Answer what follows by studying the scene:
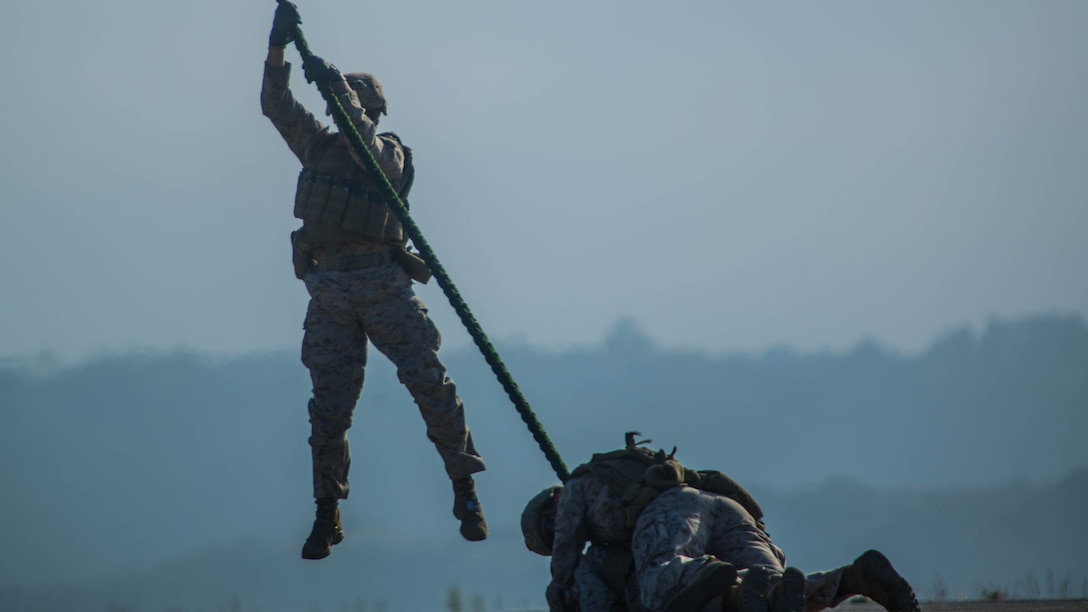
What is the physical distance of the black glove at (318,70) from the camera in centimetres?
1041

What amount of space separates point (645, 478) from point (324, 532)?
11.6ft

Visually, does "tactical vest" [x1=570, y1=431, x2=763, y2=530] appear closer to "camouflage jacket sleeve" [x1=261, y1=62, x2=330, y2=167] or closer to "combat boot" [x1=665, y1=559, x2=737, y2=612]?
"combat boot" [x1=665, y1=559, x2=737, y2=612]

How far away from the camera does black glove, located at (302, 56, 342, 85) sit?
10406 millimetres

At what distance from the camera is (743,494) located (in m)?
8.22

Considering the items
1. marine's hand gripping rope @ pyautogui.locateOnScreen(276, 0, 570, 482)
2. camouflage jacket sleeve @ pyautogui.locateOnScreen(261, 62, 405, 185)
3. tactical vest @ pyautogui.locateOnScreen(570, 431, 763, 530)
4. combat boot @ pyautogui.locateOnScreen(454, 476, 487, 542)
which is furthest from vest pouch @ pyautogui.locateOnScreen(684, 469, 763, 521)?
camouflage jacket sleeve @ pyautogui.locateOnScreen(261, 62, 405, 185)

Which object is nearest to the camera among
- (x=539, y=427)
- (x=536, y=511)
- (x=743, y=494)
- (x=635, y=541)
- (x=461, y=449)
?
(x=635, y=541)

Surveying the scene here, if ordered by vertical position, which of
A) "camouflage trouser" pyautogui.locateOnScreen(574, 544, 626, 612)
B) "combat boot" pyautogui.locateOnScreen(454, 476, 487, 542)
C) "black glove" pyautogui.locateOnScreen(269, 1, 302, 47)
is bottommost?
"camouflage trouser" pyautogui.locateOnScreen(574, 544, 626, 612)

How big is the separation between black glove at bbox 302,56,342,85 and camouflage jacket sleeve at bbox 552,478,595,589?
3.77 metres

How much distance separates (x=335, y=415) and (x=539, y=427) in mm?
1615

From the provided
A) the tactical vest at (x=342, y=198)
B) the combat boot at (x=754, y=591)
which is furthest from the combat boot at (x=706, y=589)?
the tactical vest at (x=342, y=198)

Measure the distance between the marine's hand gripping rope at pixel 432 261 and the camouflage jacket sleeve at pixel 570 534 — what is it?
5.71ft

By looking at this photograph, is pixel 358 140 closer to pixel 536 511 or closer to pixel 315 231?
pixel 315 231

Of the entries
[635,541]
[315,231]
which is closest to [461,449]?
[315,231]

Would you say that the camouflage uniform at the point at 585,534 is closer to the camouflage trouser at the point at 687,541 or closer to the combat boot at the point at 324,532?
the camouflage trouser at the point at 687,541
